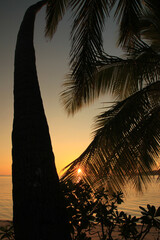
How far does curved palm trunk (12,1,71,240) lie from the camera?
1.87 metres

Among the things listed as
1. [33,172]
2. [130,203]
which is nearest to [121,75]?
[33,172]

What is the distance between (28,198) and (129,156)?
2267 millimetres

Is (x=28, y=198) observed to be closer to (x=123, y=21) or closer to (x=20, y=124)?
(x=20, y=124)

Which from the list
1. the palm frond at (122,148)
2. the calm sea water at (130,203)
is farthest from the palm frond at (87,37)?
the calm sea water at (130,203)

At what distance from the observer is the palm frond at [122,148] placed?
3.62 meters

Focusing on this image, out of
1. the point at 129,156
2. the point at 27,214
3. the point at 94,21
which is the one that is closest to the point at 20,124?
the point at 27,214

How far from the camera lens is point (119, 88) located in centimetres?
484

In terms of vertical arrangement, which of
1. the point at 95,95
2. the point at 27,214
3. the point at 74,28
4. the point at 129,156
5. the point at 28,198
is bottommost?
the point at 27,214

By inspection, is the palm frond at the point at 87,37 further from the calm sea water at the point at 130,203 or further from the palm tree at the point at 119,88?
the calm sea water at the point at 130,203

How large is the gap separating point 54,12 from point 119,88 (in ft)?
7.44

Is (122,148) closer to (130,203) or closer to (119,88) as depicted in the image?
(119,88)

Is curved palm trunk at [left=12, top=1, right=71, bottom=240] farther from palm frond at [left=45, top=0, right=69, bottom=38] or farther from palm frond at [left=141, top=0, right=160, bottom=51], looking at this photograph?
palm frond at [left=141, top=0, right=160, bottom=51]

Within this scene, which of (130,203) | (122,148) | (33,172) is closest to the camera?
(33,172)

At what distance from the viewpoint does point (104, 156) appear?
366 centimetres
